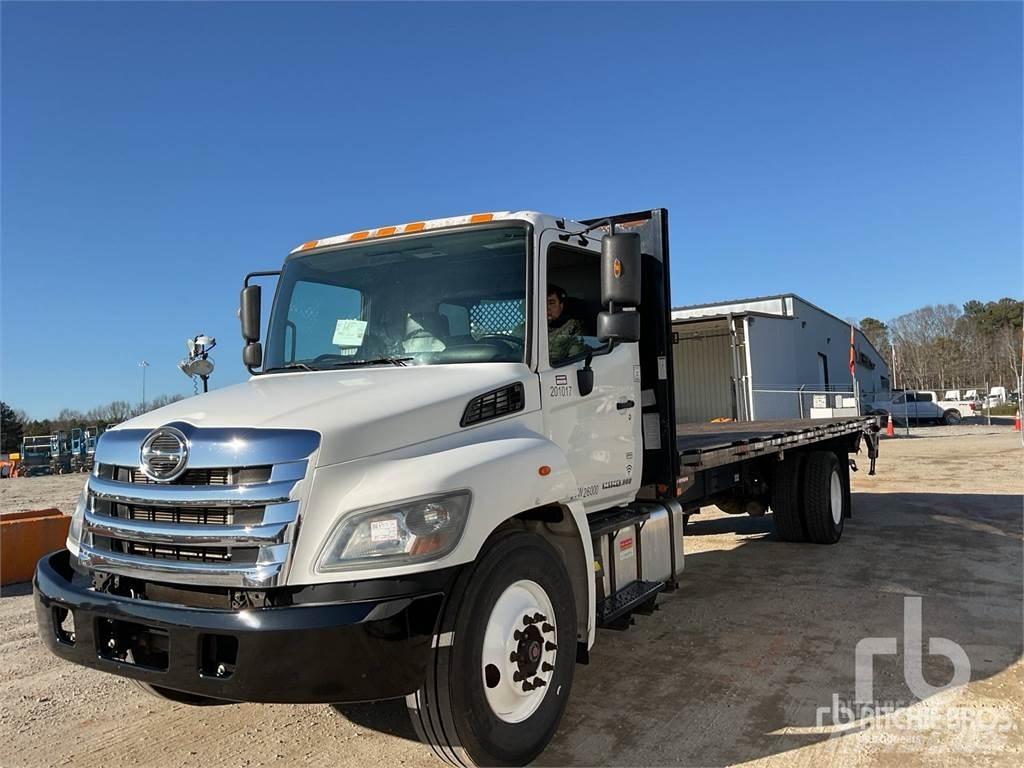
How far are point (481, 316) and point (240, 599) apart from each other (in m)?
1.81

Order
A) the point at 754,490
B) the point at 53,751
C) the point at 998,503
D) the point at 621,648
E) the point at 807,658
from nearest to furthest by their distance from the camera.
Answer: the point at 53,751, the point at 807,658, the point at 621,648, the point at 754,490, the point at 998,503

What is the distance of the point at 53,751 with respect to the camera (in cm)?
355

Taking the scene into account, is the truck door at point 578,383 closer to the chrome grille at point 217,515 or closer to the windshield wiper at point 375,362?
the windshield wiper at point 375,362

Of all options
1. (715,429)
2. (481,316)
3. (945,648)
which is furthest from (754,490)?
(481,316)

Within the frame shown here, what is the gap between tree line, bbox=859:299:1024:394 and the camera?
69.6m

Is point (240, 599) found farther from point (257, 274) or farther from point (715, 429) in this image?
point (715, 429)

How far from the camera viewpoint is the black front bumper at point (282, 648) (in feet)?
8.31

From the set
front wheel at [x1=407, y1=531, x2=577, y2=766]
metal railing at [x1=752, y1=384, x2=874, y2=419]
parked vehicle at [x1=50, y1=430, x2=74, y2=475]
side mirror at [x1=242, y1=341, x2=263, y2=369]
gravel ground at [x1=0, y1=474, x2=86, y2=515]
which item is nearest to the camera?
front wheel at [x1=407, y1=531, x2=577, y2=766]

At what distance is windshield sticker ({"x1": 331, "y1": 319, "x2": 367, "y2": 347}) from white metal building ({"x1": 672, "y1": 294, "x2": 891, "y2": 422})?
295cm

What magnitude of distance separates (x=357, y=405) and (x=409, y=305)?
1.02 m

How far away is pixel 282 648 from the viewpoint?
2.52m

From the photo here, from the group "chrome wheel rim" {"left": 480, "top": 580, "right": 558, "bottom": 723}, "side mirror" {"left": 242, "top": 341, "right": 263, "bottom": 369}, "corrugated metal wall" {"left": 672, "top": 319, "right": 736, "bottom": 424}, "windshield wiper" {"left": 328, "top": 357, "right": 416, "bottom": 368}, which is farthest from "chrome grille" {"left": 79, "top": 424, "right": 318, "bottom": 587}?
"corrugated metal wall" {"left": 672, "top": 319, "right": 736, "bottom": 424}

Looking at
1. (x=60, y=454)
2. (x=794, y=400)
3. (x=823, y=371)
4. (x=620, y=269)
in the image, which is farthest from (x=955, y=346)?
(x=620, y=269)

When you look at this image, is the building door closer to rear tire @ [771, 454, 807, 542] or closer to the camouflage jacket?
rear tire @ [771, 454, 807, 542]
